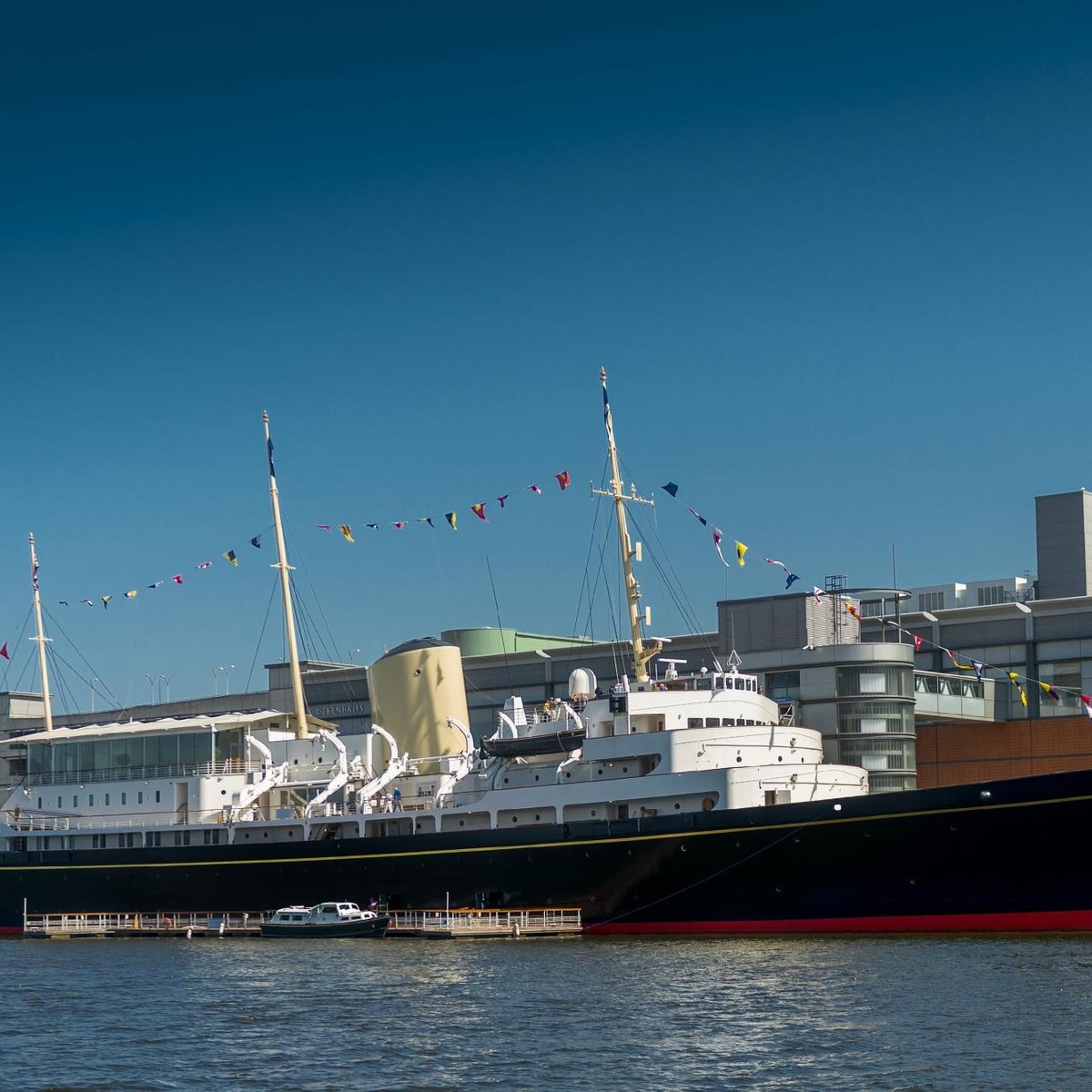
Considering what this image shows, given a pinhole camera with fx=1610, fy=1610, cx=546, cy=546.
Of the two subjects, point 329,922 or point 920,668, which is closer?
point 329,922

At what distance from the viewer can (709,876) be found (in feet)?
137

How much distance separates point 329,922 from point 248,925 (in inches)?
185

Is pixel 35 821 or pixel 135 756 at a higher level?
pixel 135 756

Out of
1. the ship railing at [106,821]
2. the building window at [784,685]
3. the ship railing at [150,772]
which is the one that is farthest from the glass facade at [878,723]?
the ship railing at [106,821]

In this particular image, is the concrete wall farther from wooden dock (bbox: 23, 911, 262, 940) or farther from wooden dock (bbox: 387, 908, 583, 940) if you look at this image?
wooden dock (bbox: 23, 911, 262, 940)

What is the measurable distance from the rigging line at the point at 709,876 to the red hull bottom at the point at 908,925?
1.26 feet

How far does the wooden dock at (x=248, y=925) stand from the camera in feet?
144

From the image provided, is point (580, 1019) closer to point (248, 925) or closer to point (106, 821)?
point (248, 925)

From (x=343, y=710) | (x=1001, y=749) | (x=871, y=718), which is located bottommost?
(x=1001, y=749)

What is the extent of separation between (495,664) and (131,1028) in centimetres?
4249

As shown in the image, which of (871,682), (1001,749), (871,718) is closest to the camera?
(871,718)

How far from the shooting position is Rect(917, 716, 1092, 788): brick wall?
58.7 metres

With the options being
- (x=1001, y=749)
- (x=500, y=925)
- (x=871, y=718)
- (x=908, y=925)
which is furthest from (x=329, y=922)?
(x=1001, y=749)

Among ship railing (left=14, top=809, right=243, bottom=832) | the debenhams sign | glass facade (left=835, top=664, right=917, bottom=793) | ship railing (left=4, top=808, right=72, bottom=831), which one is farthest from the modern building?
ship railing (left=4, top=808, right=72, bottom=831)
